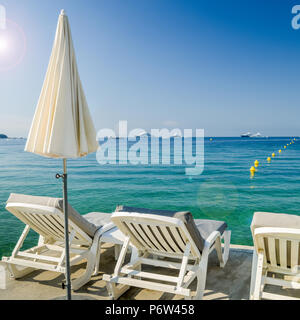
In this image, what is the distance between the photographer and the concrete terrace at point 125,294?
10.3 ft

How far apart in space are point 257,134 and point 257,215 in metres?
147

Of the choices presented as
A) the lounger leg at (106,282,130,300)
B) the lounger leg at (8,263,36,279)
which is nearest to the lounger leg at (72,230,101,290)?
the lounger leg at (106,282,130,300)

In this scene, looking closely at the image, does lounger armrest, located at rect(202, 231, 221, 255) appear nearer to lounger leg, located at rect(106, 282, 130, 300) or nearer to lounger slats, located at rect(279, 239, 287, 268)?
lounger slats, located at rect(279, 239, 287, 268)

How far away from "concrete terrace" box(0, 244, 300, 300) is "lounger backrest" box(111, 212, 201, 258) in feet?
1.68

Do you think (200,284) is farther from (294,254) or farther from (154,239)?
(294,254)

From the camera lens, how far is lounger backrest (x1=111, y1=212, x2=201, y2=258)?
2881 mm

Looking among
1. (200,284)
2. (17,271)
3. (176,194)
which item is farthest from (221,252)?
(176,194)

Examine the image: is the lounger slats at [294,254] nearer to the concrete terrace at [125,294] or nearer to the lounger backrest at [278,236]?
the lounger backrest at [278,236]

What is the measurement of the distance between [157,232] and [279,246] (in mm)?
1196

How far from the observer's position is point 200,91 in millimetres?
Answer: 39656

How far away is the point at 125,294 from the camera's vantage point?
320 cm

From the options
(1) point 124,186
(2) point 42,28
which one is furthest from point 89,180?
(2) point 42,28

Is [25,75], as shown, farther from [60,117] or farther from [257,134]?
[257,134]
